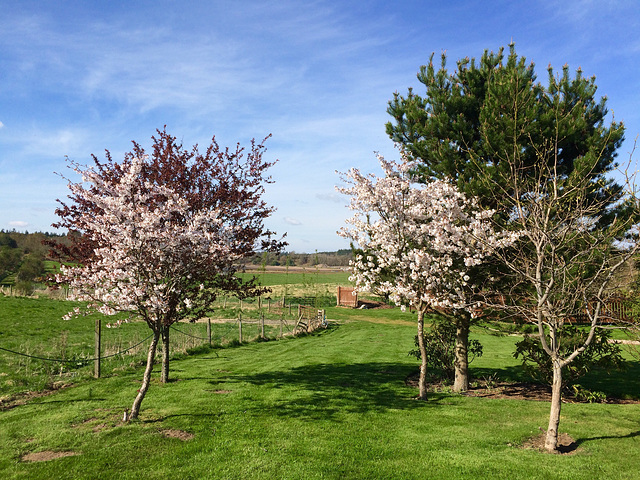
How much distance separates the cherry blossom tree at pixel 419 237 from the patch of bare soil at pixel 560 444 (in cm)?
303

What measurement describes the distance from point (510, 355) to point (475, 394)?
9.08m

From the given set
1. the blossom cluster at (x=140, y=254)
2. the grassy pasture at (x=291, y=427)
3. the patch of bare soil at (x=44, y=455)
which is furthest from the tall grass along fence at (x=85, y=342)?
the patch of bare soil at (x=44, y=455)

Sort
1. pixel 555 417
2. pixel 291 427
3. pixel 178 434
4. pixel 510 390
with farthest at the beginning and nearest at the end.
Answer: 1. pixel 510 390
2. pixel 291 427
3. pixel 178 434
4. pixel 555 417

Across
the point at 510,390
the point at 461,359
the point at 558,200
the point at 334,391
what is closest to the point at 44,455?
the point at 334,391

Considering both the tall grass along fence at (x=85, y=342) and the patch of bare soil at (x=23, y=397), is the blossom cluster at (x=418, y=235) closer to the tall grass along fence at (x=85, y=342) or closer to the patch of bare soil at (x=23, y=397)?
the tall grass along fence at (x=85, y=342)

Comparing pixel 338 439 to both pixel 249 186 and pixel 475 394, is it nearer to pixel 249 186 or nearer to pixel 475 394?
pixel 475 394

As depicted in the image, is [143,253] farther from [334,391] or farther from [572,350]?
[572,350]

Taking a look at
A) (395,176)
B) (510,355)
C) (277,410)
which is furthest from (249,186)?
(510,355)

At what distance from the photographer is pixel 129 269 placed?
349 inches

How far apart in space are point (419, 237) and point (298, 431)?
5423 mm

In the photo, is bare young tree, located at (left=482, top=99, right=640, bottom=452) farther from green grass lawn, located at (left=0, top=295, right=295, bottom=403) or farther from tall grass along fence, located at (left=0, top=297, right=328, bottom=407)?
green grass lawn, located at (left=0, top=295, right=295, bottom=403)

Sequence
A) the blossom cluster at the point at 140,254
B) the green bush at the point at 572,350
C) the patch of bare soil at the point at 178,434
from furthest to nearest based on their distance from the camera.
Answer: the green bush at the point at 572,350
the blossom cluster at the point at 140,254
the patch of bare soil at the point at 178,434

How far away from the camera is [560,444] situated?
8.27 meters

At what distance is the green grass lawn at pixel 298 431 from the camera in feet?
23.1
